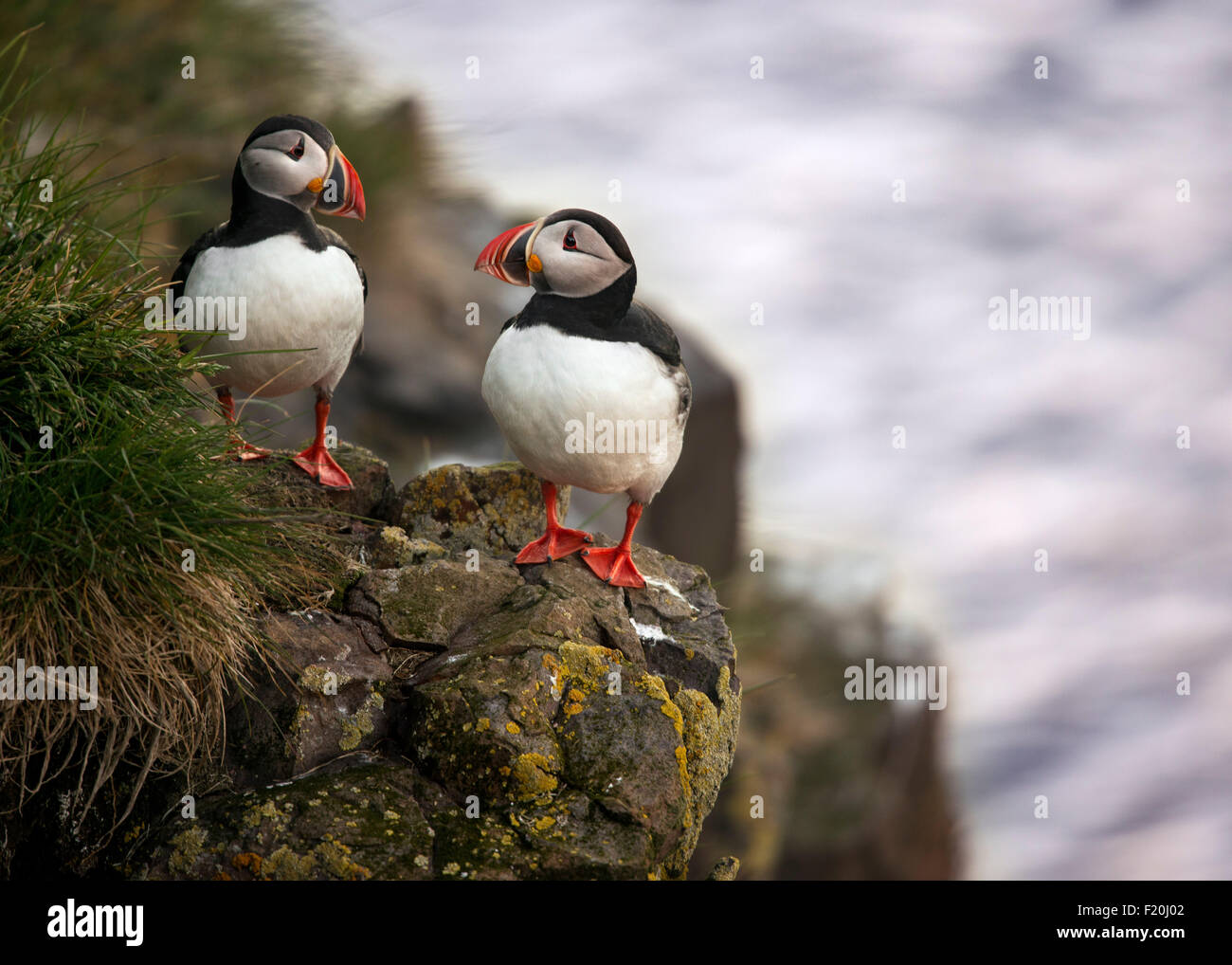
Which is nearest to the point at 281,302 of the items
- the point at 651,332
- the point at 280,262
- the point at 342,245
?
the point at 280,262

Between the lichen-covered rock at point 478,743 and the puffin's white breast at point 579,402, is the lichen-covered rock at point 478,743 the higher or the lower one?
Answer: the lower one

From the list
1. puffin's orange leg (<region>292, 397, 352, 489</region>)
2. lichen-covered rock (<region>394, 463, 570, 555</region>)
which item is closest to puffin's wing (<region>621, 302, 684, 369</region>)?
lichen-covered rock (<region>394, 463, 570, 555</region>)

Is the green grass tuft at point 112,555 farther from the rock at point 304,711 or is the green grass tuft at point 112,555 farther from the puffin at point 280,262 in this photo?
the puffin at point 280,262

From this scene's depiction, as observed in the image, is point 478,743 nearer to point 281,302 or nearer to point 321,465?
point 321,465

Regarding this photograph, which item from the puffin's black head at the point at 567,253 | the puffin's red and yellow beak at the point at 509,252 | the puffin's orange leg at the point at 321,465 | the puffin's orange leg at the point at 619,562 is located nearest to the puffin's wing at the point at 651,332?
the puffin's black head at the point at 567,253

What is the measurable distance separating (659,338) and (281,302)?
1.67 metres

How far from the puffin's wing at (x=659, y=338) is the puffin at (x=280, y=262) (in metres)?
1.33

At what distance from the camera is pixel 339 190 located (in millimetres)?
5141

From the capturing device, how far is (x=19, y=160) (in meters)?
5.07

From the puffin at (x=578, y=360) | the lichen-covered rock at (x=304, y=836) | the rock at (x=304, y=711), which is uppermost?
the puffin at (x=578, y=360)

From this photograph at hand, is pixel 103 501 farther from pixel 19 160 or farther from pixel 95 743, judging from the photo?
pixel 19 160

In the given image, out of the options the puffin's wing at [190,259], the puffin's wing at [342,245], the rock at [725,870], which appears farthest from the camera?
the puffin's wing at [342,245]

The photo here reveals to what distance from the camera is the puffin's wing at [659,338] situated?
4.73 meters
